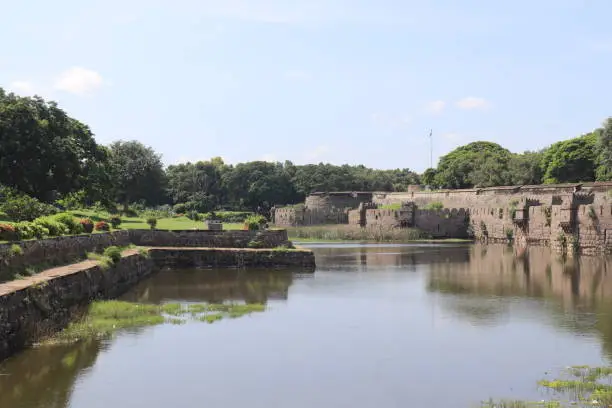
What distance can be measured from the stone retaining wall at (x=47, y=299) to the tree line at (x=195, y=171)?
1308cm

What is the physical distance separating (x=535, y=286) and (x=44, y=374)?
17658 mm

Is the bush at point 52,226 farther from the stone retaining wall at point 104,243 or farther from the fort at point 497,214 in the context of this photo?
the fort at point 497,214

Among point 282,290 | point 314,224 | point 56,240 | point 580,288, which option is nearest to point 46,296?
point 56,240

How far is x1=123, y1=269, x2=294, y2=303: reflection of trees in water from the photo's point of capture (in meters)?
21.9

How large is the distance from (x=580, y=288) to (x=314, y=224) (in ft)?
161

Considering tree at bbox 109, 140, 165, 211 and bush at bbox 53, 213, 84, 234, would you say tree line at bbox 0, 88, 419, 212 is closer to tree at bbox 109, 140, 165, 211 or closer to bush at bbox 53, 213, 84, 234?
tree at bbox 109, 140, 165, 211

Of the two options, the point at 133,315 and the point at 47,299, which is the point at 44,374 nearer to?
the point at 47,299

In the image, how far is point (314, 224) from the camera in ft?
239

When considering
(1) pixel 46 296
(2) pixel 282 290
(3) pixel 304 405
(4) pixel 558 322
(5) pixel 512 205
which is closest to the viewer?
(3) pixel 304 405

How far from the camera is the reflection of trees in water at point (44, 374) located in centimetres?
1114

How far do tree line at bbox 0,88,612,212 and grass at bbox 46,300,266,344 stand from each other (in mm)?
16073

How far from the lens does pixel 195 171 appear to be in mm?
96750

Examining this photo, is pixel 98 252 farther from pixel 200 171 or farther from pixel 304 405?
pixel 200 171

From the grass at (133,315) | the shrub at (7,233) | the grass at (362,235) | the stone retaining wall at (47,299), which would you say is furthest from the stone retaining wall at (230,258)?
the grass at (362,235)
